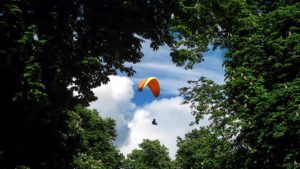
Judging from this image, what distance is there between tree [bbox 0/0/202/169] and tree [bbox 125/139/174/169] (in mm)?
46382

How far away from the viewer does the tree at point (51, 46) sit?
523 inches

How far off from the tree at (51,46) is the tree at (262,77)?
165 inches

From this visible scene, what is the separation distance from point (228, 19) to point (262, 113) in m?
5.22

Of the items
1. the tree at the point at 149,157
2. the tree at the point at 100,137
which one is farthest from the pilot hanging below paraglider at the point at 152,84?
the tree at the point at 149,157

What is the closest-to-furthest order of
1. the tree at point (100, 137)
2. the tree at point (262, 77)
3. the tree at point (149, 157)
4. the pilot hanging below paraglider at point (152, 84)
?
1. the tree at point (262, 77)
2. the pilot hanging below paraglider at point (152, 84)
3. the tree at point (100, 137)
4. the tree at point (149, 157)

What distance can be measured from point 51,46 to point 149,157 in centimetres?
5134

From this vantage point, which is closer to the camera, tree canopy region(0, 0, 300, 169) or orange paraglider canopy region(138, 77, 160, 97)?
tree canopy region(0, 0, 300, 169)

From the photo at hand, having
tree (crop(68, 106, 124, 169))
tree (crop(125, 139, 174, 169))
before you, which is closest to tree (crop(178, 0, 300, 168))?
tree (crop(68, 106, 124, 169))

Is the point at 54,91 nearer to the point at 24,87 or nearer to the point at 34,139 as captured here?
the point at 24,87

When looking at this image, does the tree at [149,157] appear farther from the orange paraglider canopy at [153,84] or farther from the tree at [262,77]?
the tree at [262,77]

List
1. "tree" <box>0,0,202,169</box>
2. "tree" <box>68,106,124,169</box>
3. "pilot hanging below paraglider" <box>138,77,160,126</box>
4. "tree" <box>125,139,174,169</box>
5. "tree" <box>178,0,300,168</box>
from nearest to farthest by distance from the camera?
1. "tree" <box>0,0,202,169</box>
2. "tree" <box>178,0,300,168</box>
3. "pilot hanging below paraglider" <box>138,77,160,126</box>
4. "tree" <box>68,106,124,169</box>
5. "tree" <box>125,139,174,169</box>

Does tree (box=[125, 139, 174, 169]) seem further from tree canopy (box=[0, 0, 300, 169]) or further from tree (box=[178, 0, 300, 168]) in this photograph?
tree (box=[178, 0, 300, 168])

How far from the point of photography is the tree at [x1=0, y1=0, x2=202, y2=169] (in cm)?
1328

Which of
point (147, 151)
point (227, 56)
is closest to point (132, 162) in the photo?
point (147, 151)
